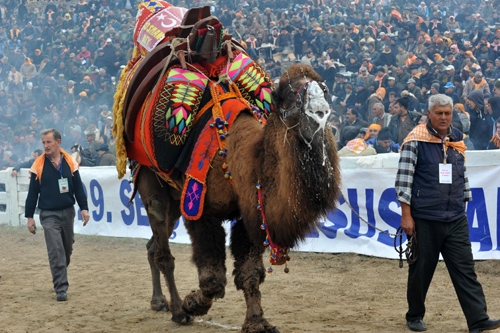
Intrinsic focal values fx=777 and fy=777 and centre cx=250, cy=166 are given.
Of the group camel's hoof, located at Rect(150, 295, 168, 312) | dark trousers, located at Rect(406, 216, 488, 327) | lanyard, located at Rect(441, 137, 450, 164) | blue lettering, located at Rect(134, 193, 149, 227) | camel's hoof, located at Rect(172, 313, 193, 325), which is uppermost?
lanyard, located at Rect(441, 137, 450, 164)

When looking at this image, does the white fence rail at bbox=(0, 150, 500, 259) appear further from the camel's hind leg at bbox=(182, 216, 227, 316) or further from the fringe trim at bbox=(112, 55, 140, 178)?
the fringe trim at bbox=(112, 55, 140, 178)

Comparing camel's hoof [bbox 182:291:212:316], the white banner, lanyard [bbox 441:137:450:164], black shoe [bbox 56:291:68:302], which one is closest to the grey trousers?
black shoe [bbox 56:291:68:302]

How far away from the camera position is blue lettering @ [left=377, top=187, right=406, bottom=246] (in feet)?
31.5

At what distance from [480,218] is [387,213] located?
119 centimetres

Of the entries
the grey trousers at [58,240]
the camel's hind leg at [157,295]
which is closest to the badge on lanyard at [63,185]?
the grey trousers at [58,240]

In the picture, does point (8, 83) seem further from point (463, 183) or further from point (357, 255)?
point (463, 183)

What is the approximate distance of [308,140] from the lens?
5383 mm

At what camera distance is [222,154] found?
6.21 metres

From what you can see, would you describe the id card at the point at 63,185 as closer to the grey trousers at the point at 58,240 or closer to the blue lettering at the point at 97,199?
the grey trousers at the point at 58,240

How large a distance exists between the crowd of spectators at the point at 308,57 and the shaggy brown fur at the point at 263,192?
6.65 m

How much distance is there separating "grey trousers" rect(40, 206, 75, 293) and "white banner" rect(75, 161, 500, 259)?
2388mm

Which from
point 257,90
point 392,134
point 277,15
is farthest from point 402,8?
point 257,90

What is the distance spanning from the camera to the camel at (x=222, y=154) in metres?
5.47

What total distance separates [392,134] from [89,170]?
5.39m
